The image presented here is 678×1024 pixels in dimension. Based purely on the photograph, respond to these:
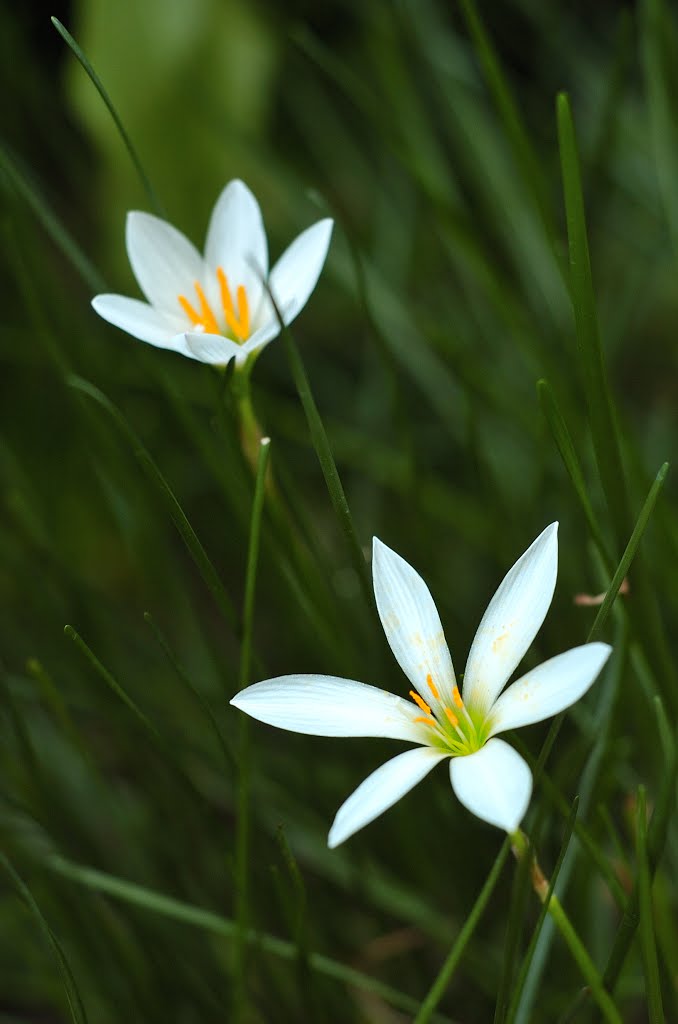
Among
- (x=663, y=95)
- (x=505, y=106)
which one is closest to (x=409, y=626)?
(x=505, y=106)

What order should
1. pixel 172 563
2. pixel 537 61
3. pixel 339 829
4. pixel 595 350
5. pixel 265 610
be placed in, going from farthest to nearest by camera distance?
1. pixel 537 61
2. pixel 265 610
3. pixel 172 563
4. pixel 595 350
5. pixel 339 829

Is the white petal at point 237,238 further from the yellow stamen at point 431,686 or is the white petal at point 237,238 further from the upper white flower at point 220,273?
the yellow stamen at point 431,686

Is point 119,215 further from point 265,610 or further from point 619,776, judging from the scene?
point 619,776

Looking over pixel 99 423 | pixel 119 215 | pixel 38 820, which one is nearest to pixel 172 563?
pixel 99 423

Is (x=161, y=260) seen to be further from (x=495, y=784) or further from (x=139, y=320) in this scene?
(x=495, y=784)

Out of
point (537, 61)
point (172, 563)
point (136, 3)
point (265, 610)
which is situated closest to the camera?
point (172, 563)

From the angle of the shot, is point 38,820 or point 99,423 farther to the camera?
point 99,423
